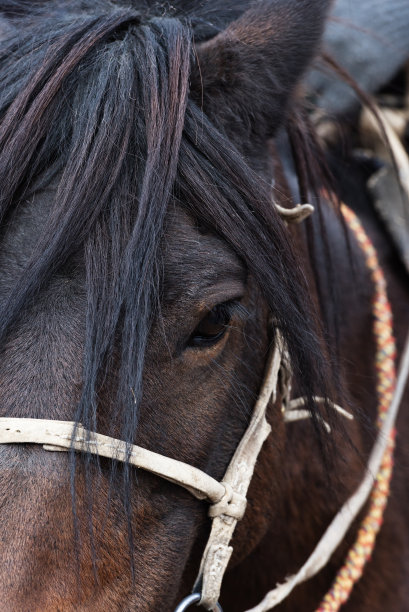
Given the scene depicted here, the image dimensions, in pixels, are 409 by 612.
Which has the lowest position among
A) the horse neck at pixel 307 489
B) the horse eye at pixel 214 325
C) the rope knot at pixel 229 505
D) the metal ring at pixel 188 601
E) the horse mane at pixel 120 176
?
the horse neck at pixel 307 489

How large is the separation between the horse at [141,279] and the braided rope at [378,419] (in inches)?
12.3

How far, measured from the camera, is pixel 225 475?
3.89 feet

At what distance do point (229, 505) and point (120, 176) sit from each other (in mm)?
586

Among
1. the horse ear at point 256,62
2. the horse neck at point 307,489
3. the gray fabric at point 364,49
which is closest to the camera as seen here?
the horse ear at point 256,62

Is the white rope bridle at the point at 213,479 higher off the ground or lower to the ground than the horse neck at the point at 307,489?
higher

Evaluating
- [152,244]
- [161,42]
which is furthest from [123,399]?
[161,42]

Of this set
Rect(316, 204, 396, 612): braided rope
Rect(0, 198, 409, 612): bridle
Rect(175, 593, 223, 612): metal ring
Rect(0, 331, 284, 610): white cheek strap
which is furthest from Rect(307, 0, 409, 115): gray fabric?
Rect(175, 593, 223, 612): metal ring

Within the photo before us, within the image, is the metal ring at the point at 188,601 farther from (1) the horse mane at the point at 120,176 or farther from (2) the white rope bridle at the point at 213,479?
(1) the horse mane at the point at 120,176

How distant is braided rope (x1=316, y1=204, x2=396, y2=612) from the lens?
1568 mm

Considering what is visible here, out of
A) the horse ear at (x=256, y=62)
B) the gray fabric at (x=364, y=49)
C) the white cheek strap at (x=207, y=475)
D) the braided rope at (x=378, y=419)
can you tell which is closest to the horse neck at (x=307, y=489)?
the braided rope at (x=378, y=419)

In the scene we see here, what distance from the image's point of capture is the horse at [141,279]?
96 centimetres

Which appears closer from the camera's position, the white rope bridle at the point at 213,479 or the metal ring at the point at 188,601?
the white rope bridle at the point at 213,479

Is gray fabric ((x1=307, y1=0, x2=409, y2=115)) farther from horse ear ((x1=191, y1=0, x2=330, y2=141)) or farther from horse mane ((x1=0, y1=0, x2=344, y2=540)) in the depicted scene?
horse mane ((x1=0, y1=0, x2=344, y2=540))

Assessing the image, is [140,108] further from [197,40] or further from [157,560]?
[157,560]
